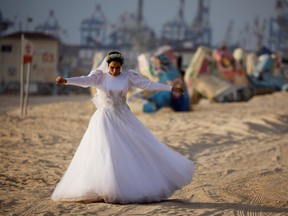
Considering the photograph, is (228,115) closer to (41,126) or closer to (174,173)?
(41,126)

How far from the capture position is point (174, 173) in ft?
23.5

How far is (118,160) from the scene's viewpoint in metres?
6.80

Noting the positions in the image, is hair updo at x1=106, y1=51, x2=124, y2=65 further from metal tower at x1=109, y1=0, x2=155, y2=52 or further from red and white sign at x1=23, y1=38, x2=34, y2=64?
metal tower at x1=109, y1=0, x2=155, y2=52

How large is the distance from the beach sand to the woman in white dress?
150 mm

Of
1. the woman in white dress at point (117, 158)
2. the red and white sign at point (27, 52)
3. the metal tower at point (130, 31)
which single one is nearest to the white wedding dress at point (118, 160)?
the woman in white dress at point (117, 158)

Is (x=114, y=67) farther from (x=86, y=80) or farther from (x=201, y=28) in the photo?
(x=201, y=28)

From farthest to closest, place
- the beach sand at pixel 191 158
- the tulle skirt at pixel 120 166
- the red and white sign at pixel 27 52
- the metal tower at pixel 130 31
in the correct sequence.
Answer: the metal tower at pixel 130 31 → the red and white sign at pixel 27 52 → the beach sand at pixel 191 158 → the tulle skirt at pixel 120 166

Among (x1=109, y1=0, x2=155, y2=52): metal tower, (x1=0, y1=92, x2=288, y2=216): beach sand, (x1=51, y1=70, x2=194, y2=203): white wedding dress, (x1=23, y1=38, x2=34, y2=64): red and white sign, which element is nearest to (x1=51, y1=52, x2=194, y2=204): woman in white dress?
(x1=51, y1=70, x2=194, y2=203): white wedding dress

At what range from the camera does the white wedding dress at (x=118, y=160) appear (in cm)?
671

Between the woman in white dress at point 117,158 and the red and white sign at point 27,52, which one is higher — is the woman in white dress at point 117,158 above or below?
below

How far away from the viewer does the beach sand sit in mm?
6859

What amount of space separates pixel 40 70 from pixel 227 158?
26729 mm

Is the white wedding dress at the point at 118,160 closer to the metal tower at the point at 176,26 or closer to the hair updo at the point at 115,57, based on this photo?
the hair updo at the point at 115,57

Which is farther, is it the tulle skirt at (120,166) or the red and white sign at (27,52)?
the red and white sign at (27,52)
